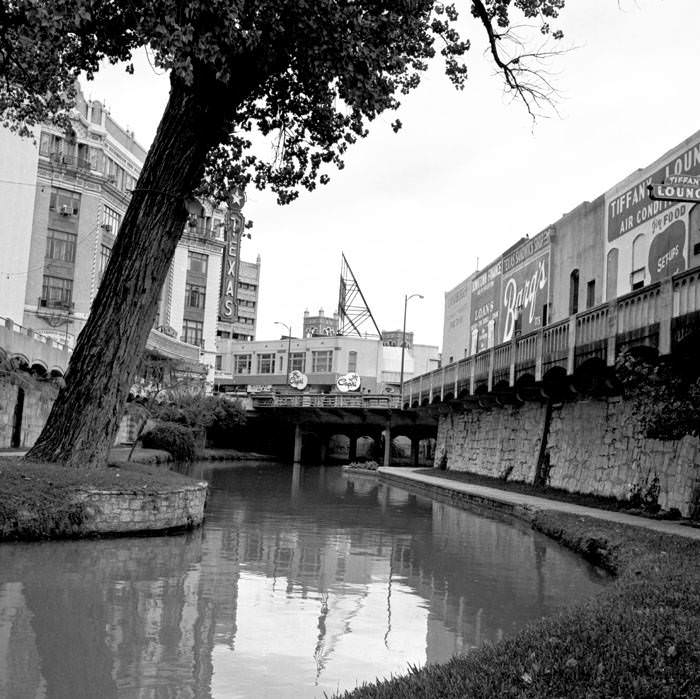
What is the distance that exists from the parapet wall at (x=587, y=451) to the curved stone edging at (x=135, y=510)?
9.34m

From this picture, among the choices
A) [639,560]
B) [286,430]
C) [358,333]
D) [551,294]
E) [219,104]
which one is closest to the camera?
[639,560]

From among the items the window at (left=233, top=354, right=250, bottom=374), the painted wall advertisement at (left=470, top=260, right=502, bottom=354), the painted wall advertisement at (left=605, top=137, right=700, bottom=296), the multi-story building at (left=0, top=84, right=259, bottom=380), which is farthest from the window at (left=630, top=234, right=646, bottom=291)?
the window at (left=233, top=354, right=250, bottom=374)

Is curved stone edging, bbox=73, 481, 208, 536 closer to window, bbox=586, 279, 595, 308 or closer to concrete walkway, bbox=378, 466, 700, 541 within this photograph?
concrete walkway, bbox=378, 466, 700, 541

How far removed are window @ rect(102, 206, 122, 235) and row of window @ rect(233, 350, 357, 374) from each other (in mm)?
31524

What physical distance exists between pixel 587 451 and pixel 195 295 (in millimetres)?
64646

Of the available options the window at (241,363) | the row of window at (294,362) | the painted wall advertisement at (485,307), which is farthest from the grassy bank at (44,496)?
the window at (241,363)

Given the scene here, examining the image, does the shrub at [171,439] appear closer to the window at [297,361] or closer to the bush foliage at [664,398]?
the bush foliage at [664,398]

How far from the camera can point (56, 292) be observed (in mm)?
58656

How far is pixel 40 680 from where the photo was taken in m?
6.32

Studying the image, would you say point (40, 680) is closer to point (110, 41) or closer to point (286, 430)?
point (110, 41)

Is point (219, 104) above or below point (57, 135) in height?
below

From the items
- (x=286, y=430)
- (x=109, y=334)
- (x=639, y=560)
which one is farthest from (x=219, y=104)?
(x=286, y=430)

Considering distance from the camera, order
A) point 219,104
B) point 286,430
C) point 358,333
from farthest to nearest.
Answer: point 358,333 < point 286,430 < point 219,104

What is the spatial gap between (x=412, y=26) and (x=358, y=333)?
78.9 meters
